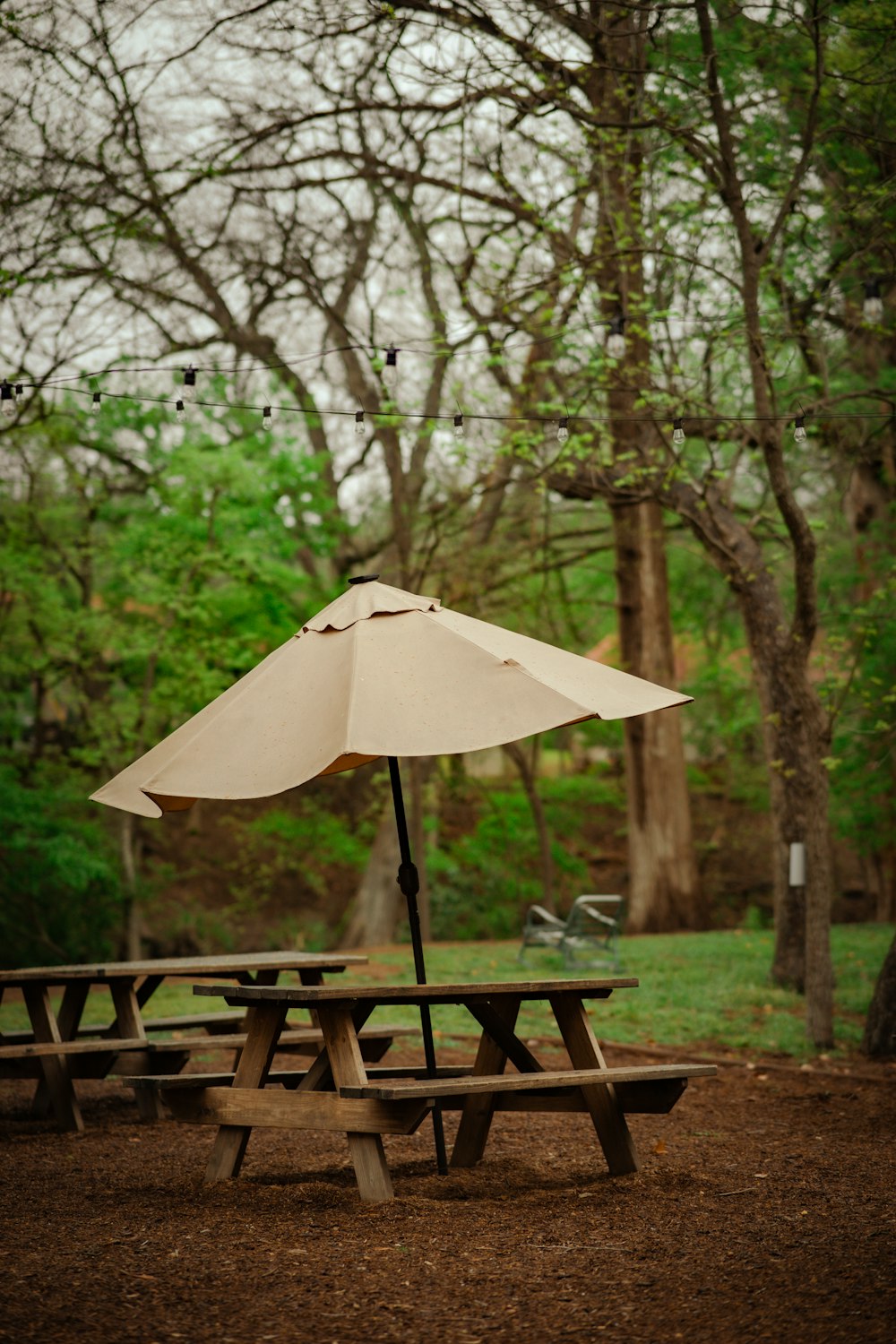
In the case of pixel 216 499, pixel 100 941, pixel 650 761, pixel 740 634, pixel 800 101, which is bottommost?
pixel 100 941

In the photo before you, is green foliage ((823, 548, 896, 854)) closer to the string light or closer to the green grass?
the green grass

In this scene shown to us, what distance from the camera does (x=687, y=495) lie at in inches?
435

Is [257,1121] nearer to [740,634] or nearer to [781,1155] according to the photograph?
[781,1155]

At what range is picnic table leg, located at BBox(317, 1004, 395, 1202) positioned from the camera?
177 inches

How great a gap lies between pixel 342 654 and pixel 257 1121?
70.8 inches

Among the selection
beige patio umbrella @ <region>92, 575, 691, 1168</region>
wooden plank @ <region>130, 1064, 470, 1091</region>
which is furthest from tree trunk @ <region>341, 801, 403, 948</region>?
beige patio umbrella @ <region>92, 575, 691, 1168</region>

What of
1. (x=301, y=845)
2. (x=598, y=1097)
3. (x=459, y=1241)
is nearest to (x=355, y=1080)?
(x=459, y=1241)

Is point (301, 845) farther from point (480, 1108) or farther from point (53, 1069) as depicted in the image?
point (480, 1108)

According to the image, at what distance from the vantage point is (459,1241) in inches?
157

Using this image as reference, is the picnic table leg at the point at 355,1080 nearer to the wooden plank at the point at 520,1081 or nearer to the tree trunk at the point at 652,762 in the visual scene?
the wooden plank at the point at 520,1081

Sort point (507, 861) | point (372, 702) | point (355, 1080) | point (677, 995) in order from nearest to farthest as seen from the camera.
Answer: point (372, 702)
point (355, 1080)
point (677, 995)
point (507, 861)

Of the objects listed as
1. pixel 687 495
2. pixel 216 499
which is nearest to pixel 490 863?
pixel 216 499

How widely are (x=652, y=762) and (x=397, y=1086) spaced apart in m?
12.9

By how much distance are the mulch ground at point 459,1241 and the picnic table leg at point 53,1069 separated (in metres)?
0.16
